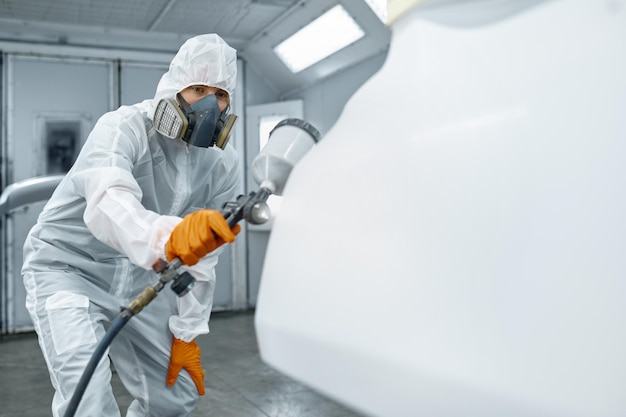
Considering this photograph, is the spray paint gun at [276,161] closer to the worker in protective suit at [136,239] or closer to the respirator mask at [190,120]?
the worker in protective suit at [136,239]

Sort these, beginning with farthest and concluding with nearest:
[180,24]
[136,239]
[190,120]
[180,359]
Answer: [180,24], [180,359], [190,120], [136,239]

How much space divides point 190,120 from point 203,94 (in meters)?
0.17

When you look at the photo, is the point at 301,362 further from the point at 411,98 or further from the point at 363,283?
the point at 411,98

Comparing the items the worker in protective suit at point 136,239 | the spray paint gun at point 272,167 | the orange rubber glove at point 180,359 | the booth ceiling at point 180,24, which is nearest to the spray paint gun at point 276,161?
the spray paint gun at point 272,167

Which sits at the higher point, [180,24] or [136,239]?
[180,24]

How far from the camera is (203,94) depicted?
210 cm

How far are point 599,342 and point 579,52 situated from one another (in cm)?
29

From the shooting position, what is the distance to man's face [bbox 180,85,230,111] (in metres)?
2.05

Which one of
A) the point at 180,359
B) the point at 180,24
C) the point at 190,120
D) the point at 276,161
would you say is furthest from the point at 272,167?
the point at 180,24

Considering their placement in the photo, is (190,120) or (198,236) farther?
(190,120)

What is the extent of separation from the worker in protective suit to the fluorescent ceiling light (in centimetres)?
250

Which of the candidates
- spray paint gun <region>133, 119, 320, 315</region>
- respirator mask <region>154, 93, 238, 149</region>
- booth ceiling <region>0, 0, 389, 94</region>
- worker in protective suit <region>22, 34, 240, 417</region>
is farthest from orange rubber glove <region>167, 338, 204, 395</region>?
booth ceiling <region>0, 0, 389, 94</region>

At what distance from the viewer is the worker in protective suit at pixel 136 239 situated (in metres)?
1.69

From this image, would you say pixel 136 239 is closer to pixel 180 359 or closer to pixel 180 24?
pixel 180 359
